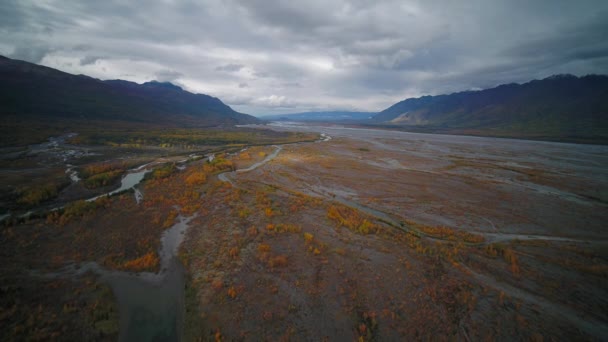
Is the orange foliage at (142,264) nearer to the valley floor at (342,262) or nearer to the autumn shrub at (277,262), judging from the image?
the valley floor at (342,262)

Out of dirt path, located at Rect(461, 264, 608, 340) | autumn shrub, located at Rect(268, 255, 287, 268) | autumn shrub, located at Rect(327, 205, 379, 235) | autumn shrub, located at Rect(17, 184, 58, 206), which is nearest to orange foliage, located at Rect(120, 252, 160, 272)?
autumn shrub, located at Rect(268, 255, 287, 268)

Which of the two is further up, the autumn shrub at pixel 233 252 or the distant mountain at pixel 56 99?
the distant mountain at pixel 56 99

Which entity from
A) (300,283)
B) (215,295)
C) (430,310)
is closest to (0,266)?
(215,295)

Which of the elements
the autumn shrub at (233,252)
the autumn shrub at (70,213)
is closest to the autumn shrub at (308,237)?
the autumn shrub at (233,252)

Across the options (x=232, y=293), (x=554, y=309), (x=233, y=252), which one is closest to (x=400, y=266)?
(x=554, y=309)

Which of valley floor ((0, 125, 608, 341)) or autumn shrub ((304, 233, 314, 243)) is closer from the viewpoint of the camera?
valley floor ((0, 125, 608, 341))

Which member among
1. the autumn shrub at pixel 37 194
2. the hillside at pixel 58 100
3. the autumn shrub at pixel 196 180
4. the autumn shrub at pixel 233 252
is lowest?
the autumn shrub at pixel 233 252

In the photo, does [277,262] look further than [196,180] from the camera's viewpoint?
No

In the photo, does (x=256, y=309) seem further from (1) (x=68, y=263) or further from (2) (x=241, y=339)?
(1) (x=68, y=263)

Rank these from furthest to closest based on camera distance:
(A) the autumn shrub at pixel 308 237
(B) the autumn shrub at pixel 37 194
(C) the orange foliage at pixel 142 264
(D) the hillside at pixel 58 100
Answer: (D) the hillside at pixel 58 100
(B) the autumn shrub at pixel 37 194
(A) the autumn shrub at pixel 308 237
(C) the orange foliage at pixel 142 264

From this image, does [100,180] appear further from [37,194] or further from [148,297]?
[148,297]

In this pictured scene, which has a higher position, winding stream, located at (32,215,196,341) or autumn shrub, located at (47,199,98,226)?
autumn shrub, located at (47,199,98,226)

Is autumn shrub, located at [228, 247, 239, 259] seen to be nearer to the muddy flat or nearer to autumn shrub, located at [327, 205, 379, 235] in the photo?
the muddy flat
